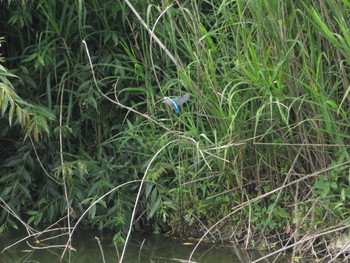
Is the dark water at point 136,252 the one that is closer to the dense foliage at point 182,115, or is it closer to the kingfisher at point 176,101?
the dense foliage at point 182,115

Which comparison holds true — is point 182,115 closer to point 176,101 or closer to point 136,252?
point 176,101

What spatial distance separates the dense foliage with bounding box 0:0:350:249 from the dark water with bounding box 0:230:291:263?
0.39 ft

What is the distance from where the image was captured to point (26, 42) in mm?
5125

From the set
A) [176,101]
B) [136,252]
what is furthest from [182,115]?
[136,252]

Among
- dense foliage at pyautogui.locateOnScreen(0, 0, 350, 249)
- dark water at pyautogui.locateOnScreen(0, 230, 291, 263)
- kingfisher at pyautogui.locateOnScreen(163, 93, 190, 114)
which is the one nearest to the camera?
dense foliage at pyautogui.locateOnScreen(0, 0, 350, 249)

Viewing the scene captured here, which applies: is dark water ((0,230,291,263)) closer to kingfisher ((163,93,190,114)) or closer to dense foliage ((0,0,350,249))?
dense foliage ((0,0,350,249))

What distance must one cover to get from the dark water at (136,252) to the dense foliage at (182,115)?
120 mm

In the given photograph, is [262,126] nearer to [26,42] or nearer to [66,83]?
[66,83]

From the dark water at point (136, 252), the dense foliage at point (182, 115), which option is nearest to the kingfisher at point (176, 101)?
the dense foliage at point (182, 115)

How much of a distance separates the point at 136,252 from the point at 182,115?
83 cm

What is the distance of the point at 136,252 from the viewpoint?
4395 millimetres

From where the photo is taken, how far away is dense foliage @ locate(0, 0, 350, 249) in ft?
13.0

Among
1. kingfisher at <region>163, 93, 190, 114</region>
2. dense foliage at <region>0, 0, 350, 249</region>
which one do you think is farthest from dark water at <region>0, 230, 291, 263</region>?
kingfisher at <region>163, 93, 190, 114</region>

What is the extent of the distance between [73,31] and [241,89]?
1.36 metres
